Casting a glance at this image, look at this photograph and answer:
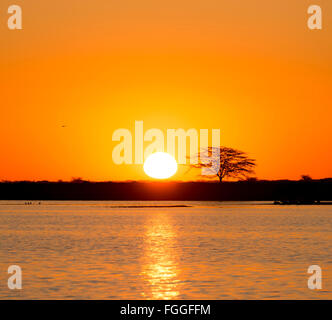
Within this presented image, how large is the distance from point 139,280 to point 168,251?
18003 millimetres

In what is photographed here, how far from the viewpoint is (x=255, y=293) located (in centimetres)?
2908

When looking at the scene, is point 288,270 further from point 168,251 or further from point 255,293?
point 168,251

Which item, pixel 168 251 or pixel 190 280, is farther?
pixel 168 251
